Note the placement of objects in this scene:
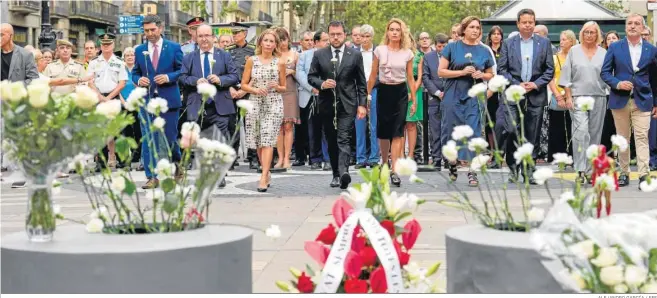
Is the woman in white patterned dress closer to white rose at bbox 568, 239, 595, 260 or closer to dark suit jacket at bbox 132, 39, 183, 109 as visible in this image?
dark suit jacket at bbox 132, 39, 183, 109

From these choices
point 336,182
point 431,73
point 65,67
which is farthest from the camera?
point 65,67

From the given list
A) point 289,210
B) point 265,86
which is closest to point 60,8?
point 265,86

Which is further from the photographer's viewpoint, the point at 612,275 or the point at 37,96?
the point at 37,96

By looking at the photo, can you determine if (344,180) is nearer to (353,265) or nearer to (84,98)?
(353,265)

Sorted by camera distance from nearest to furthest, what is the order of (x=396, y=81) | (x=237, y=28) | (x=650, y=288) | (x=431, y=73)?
1. (x=650, y=288)
2. (x=396, y=81)
3. (x=431, y=73)
4. (x=237, y=28)

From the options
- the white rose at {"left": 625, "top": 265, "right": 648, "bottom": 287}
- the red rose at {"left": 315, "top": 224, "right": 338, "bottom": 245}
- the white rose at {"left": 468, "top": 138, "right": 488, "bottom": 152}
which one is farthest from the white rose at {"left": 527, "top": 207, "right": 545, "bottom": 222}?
the red rose at {"left": 315, "top": 224, "right": 338, "bottom": 245}

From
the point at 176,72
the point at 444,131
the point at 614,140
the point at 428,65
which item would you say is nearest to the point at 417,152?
the point at 428,65

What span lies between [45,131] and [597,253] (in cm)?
202

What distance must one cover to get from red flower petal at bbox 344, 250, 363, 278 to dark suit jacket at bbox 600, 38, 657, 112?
8.46 meters

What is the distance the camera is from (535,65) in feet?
42.2

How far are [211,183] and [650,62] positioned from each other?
8774 mm

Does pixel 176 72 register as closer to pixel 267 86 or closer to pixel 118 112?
pixel 267 86

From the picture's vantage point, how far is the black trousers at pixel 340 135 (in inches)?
495

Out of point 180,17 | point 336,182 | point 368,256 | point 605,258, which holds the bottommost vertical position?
point 336,182
